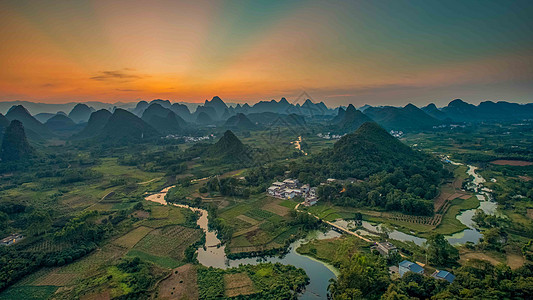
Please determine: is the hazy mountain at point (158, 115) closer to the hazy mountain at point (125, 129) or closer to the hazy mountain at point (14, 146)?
the hazy mountain at point (125, 129)

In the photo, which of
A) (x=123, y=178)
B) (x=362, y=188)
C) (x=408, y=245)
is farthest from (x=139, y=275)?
(x=123, y=178)

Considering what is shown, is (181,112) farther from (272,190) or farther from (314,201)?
(314,201)

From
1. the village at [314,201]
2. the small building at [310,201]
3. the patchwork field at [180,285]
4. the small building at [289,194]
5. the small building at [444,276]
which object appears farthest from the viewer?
the small building at [289,194]

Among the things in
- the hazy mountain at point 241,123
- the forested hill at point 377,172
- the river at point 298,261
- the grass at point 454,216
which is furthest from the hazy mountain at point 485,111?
the river at point 298,261

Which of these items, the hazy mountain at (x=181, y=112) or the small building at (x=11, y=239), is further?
the hazy mountain at (x=181, y=112)

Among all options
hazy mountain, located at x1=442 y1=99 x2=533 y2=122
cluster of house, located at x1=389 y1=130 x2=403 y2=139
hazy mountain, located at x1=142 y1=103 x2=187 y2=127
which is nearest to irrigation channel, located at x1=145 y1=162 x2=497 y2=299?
cluster of house, located at x1=389 y1=130 x2=403 y2=139

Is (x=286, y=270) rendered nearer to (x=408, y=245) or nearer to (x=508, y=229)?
(x=408, y=245)
